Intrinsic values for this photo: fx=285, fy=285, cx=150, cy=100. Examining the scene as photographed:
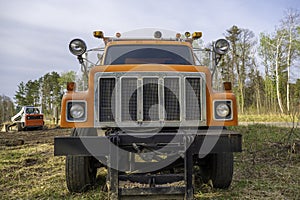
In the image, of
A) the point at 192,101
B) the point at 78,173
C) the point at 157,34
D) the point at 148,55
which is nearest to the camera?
the point at 192,101

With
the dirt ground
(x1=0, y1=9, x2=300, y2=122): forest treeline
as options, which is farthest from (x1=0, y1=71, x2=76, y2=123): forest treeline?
the dirt ground

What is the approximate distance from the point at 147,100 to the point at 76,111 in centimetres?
93

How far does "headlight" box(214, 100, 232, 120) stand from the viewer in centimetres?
373

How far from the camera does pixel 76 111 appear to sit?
3662 mm

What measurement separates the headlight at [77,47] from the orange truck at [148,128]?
0.6 inches

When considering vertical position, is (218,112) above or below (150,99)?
below

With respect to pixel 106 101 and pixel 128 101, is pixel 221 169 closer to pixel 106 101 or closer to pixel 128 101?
pixel 128 101

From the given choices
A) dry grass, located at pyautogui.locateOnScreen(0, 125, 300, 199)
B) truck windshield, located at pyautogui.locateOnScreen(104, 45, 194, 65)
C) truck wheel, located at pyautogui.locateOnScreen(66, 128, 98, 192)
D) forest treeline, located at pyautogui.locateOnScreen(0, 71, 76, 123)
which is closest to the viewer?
truck wheel, located at pyautogui.locateOnScreen(66, 128, 98, 192)

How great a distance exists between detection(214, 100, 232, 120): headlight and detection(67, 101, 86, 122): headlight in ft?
5.65

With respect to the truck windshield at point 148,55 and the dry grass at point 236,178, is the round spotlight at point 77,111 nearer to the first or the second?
the dry grass at point 236,178

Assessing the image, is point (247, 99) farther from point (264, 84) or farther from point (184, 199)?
point (184, 199)

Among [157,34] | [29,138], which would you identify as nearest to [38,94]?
[29,138]

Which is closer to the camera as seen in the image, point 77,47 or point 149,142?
point 149,142

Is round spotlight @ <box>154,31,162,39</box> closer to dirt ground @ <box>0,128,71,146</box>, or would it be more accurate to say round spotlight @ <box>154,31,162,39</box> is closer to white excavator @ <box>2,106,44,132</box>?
dirt ground @ <box>0,128,71,146</box>
